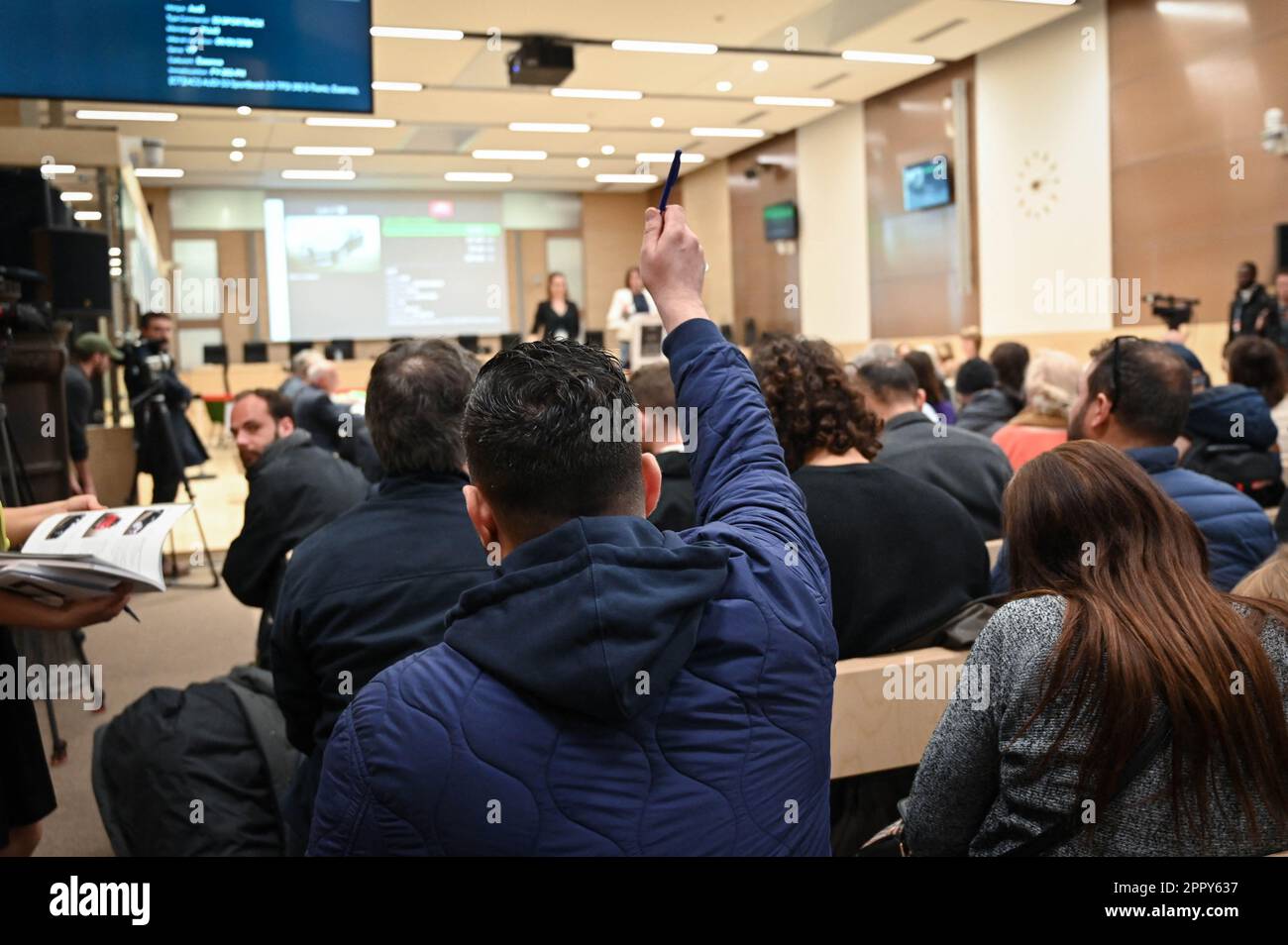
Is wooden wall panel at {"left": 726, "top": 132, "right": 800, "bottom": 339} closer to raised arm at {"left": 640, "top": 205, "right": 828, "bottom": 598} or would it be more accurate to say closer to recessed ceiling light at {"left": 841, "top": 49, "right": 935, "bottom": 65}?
recessed ceiling light at {"left": 841, "top": 49, "right": 935, "bottom": 65}

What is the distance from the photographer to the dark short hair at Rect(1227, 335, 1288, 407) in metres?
4.18

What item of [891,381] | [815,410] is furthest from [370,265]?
[815,410]

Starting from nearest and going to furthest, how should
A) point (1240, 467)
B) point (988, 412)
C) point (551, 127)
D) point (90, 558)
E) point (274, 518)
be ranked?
point (90, 558) < point (274, 518) < point (1240, 467) < point (988, 412) < point (551, 127)

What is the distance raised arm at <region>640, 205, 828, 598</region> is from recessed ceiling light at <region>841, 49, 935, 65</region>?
1023 cm

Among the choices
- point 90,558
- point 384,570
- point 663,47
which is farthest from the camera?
point 663,47

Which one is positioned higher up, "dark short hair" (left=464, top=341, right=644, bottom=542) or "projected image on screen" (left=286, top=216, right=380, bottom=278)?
"projected image on screen" (left=286, top=216, right=380, bottom=278)

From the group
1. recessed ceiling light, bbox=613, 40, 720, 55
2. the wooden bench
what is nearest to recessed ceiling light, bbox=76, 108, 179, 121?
recessed ceiling light, bbox=613, 40, 720, 55

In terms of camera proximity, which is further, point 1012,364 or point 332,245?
point 332,245

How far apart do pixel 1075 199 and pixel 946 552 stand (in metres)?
Answer: 9.11

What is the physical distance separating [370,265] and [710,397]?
696 inches

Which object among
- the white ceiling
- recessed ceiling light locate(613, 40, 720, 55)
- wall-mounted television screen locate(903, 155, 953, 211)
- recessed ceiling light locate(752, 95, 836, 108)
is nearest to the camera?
the white ceiling

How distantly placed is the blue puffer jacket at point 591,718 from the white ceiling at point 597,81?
28.4 ft

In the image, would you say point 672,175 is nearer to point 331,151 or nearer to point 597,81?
point 597,81

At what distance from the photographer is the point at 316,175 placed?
16.7 m
